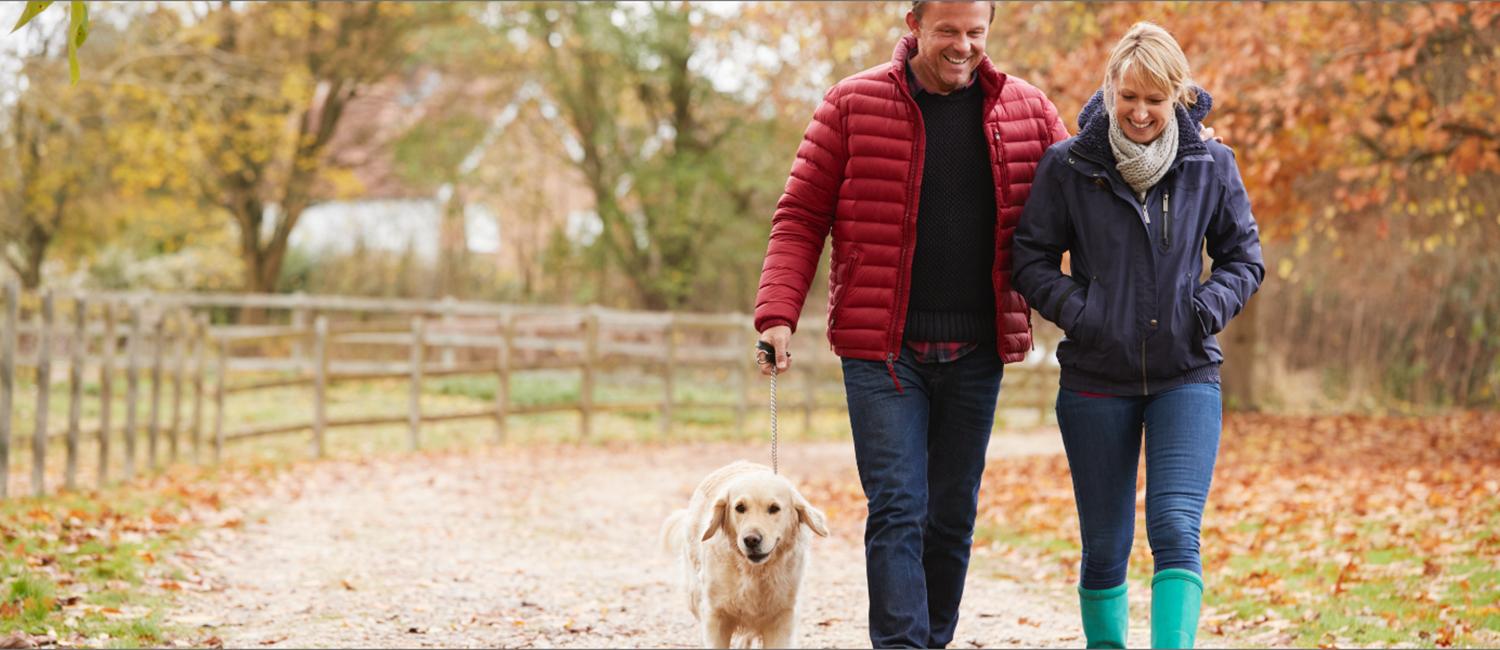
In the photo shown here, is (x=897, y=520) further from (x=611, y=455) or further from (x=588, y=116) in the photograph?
(x=588, y=116)

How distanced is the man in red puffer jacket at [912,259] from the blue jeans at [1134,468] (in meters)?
0.30

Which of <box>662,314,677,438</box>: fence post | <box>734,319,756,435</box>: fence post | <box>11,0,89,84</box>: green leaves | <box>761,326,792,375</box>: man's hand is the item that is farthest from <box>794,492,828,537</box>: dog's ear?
<box>734,319,756,435</box>: fence post

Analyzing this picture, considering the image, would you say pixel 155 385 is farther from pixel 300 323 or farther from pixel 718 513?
pixel 300 323

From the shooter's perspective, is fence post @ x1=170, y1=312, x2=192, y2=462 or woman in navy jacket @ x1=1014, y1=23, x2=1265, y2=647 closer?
woman in navy jacket @ x1=1014, y1=23, x2=1265, y2=647

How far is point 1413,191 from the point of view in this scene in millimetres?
11609

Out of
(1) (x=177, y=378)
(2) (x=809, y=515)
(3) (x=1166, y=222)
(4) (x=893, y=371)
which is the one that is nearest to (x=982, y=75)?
(3) (x=1166, y=222)

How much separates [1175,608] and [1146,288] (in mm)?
780

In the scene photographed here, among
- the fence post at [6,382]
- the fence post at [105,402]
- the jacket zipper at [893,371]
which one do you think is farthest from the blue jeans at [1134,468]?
the fence post at [105,402]

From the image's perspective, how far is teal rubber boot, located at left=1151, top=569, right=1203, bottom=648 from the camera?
10.9 ft

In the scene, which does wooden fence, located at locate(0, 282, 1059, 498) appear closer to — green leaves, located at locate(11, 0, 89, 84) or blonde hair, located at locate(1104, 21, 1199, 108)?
green leaves, located at locate(11, 0, 89, 84)

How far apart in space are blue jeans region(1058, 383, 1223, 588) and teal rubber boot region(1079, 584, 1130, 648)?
2 cm

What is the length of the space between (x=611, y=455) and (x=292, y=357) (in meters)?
8.33

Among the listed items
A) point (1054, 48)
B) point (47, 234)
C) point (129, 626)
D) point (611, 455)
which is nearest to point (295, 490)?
point (611, 455)

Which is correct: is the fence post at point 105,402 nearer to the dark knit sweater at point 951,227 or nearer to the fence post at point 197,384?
the fence post at point 197,384
